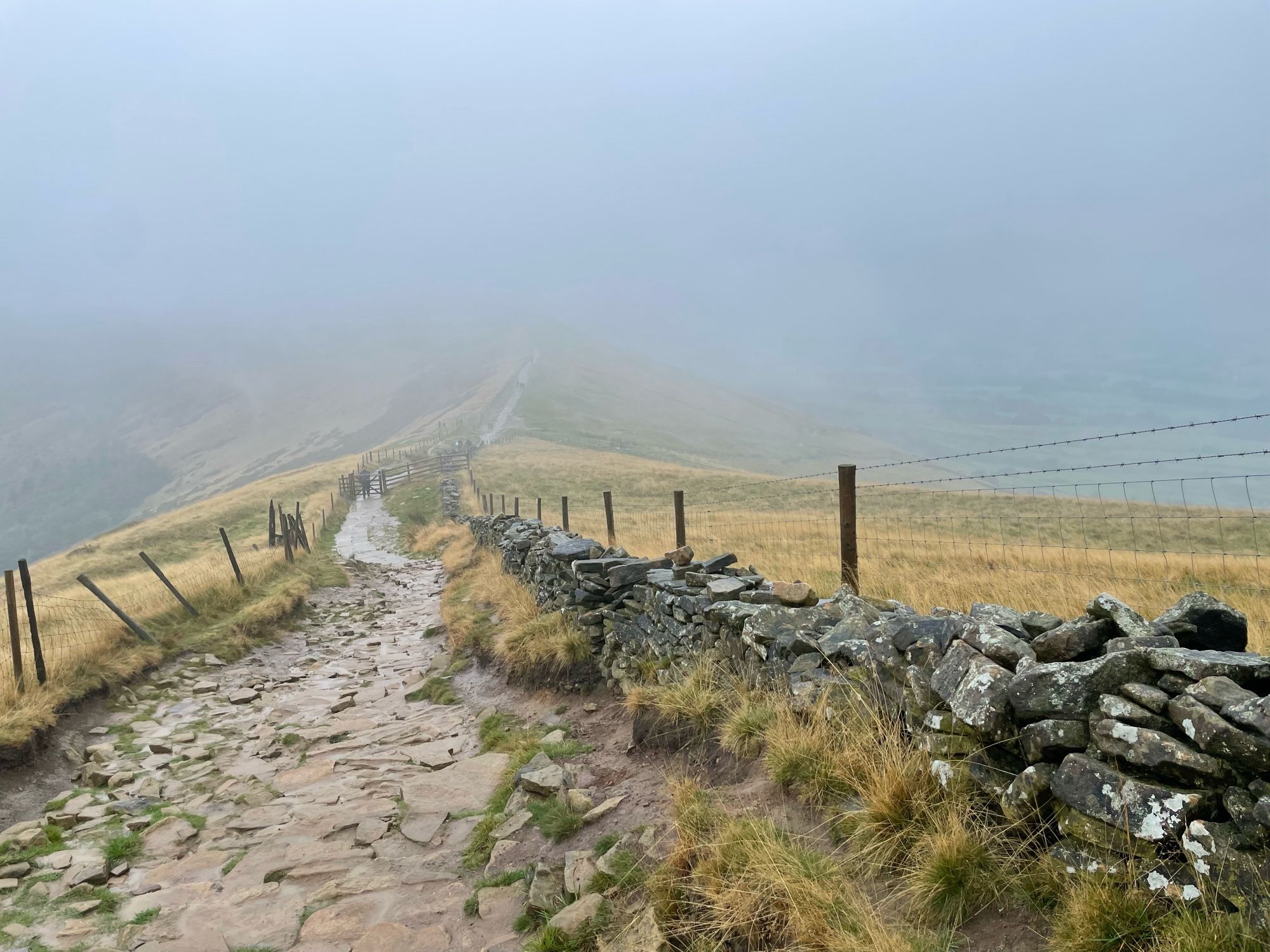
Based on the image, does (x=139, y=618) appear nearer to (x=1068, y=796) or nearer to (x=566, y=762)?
(x=566, y=762)

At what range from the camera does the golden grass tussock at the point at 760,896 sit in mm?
3441

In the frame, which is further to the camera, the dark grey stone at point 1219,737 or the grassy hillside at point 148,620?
the grassy hillside at point 148,620

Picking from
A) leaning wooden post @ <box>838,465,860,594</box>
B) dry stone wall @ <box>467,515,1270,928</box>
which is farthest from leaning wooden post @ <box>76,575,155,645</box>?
leaning wooden post @ <box>838,465,860,594</box>

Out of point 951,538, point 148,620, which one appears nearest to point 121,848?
point 148,620

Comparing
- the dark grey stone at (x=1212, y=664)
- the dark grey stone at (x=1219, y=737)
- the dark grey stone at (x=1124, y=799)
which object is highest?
the dark grey stone at (x=1212, y=664)

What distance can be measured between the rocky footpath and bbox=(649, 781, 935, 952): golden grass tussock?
0.72m

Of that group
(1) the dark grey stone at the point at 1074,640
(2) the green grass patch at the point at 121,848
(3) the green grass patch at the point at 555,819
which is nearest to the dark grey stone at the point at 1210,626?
(1) the dark grey stone at the point at 1074,640

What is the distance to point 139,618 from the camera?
Answer: 14.3m

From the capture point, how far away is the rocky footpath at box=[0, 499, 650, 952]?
5.36 metres

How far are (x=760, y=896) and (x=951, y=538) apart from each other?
1811cm

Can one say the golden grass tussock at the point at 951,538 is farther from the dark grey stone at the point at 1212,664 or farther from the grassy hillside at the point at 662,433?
the grassy hillside at the point at 662,433

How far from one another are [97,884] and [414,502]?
39.9 m

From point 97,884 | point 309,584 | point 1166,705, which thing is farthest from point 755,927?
point 309,584

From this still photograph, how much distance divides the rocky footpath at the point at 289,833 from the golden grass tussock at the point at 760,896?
72 centimetres
